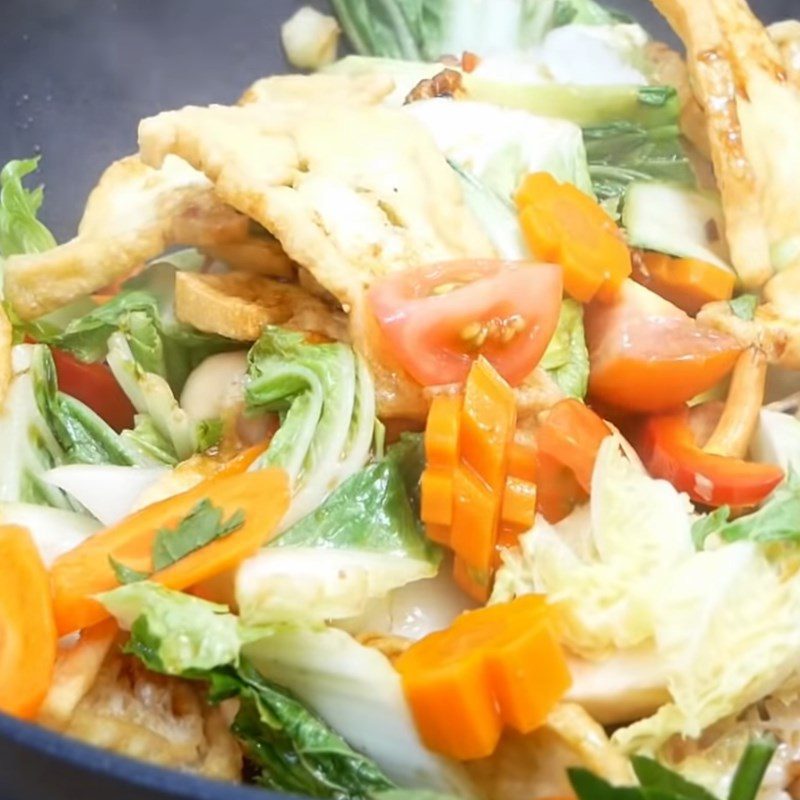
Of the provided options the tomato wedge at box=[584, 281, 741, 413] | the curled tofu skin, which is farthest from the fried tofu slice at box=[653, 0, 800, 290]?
the curled tofu skin

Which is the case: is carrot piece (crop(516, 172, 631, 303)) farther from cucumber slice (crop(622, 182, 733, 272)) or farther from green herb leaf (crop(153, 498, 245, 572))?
green herb leaf (crop(153, 498, 245, 572))

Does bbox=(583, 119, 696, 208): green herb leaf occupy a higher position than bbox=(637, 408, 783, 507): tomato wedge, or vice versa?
bbox=(583, 119, 696, 208): green herb leaf

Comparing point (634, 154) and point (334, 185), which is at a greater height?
point (334, 185)

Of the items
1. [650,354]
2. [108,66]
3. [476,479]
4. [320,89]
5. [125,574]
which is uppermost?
[108,66]

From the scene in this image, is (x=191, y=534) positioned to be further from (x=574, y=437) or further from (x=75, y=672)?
(x=574, y=437)

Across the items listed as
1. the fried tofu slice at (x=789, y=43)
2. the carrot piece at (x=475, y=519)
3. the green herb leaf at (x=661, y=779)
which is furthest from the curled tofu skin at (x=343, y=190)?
the fried tofu slice at (x=789, y=43)

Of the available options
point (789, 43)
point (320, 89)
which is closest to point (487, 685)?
point (320, 89)
